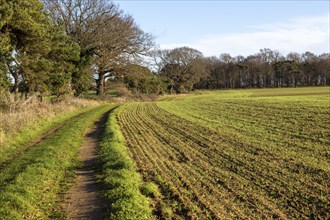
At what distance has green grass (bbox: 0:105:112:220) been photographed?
6660mm

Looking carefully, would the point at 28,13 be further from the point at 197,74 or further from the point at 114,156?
the point at 197,74

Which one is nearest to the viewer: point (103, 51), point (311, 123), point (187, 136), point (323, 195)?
point (323, 195)

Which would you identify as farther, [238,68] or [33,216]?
[238,68]

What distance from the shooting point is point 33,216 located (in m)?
6.42

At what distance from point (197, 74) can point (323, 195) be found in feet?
250

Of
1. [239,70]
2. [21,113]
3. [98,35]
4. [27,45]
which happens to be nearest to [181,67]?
[239,70]

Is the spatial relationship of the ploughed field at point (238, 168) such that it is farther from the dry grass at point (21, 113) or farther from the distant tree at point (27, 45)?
the distant tree at point (27, 45)

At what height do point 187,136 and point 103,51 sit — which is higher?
point 103,51

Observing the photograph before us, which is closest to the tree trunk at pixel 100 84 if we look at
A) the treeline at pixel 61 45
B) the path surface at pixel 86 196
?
the treeline at pixel 61 45

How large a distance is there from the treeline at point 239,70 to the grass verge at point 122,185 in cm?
6731

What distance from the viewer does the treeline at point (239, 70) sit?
82.9 metres

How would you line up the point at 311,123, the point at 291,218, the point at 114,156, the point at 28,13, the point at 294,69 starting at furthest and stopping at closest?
the point at 294,69
the point at 28,13
the point at 311,123
the point at 114,156
the point at 291,218

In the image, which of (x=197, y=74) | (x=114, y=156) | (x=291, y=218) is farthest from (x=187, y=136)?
(x=197, y=74)

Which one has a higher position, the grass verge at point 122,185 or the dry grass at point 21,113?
the dry grass at point 21,113
